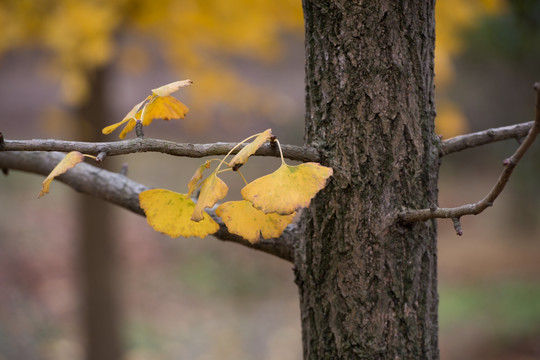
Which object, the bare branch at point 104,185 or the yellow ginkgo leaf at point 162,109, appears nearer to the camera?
the yellow ginkgo leaf at point 162,109

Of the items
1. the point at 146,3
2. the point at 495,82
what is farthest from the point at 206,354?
the point at 495,82

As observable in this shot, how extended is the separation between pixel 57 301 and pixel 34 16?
4374 millimetres

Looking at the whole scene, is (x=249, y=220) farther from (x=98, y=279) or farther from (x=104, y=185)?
(x=98, y=279)

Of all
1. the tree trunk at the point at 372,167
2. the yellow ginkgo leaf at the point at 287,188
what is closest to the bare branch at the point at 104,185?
the tree trunk at the point at 372,167

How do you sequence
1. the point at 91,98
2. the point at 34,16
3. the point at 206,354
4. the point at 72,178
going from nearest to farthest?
1. the point at 72,178
2. the point at 34,16
3. the point at 91,98
4. the point at 206,354

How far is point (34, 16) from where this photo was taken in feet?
9.98

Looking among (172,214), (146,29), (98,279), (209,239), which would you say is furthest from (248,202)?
(209,239)

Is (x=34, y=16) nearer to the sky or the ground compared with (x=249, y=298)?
nearer to the sky

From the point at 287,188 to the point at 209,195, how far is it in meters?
0.13

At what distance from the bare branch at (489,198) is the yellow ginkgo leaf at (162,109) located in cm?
52

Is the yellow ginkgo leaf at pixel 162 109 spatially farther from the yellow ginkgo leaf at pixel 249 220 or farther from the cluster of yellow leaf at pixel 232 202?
the yellow ginkgo leaf at pixel 249 220

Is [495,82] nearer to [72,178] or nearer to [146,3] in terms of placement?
[146,3]

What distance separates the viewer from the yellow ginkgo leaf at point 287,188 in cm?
77

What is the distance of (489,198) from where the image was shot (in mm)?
812
